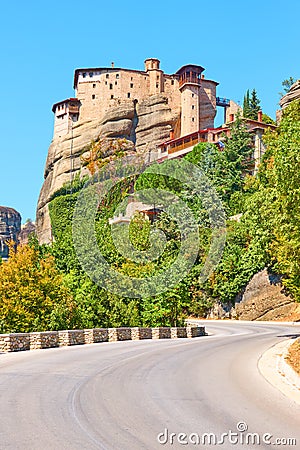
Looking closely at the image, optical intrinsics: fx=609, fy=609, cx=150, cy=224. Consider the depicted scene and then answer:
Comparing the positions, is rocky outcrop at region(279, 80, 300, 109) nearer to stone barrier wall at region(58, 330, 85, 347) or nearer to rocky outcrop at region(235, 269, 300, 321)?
rocky outcrop at region(235, 269, 300, 321)

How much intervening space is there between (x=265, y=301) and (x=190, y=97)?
62.7m

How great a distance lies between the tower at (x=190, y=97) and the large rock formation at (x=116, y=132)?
6.32ft

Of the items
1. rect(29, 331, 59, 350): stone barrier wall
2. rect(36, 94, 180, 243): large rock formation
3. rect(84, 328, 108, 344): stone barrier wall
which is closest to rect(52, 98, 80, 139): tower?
rect(36, 94, 180, 243): large rock formation

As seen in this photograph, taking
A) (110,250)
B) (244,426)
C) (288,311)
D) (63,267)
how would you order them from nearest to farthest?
(244,426), (110,250), (288,311), (63,267)

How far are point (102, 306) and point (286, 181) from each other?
1936 cm

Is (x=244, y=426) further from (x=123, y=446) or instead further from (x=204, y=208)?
(x=204, y=208)

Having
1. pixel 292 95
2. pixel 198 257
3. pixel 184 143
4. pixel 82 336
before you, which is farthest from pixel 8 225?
pixel 82 336

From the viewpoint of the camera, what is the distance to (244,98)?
10494cm

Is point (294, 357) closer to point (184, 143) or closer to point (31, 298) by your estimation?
point (31, 298)

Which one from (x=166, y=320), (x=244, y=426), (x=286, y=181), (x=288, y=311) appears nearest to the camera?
(x=244, y=426)

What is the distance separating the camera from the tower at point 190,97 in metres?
108

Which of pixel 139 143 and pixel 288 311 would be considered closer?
pixel 288 311

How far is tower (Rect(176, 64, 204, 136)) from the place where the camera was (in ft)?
356

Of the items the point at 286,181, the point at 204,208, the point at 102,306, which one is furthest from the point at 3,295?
the point at 204,208
